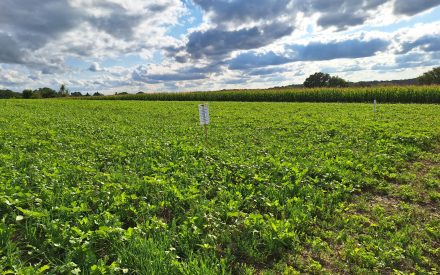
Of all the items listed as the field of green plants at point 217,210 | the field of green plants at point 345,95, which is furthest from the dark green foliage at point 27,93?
the field of green plants at point 217,210

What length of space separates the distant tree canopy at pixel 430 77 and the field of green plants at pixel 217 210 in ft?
283

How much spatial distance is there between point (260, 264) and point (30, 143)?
946 centimetres

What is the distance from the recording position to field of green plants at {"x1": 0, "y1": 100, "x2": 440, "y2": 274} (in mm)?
4355

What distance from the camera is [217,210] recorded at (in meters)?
5.78

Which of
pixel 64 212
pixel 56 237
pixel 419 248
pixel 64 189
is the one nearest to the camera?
pixel 56 237

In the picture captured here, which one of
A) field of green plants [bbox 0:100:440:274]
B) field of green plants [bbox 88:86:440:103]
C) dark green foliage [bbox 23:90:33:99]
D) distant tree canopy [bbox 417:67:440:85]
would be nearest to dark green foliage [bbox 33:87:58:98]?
dark green foliage [bbox 23:90:33:99]

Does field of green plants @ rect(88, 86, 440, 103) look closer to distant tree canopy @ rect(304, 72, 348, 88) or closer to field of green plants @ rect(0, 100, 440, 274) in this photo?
field of green plants @ rect(0, 100, 440, 274)

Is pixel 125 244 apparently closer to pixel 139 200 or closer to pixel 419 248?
pixel 139 200

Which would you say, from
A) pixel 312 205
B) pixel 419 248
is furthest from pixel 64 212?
pixel 419 248

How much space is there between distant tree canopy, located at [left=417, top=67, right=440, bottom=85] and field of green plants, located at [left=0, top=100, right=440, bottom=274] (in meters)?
86.3

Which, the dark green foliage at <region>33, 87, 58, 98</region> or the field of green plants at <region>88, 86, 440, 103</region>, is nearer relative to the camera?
the field of green plants at <region>88, 86, 440, 103</region>

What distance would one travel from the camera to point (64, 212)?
5.19 metres

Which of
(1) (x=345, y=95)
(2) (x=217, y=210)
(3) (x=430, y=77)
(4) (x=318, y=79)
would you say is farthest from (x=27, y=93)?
(3) (x=430, y=77)

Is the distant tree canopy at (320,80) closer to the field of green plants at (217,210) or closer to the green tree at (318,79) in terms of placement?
the green tree at (318,79)
